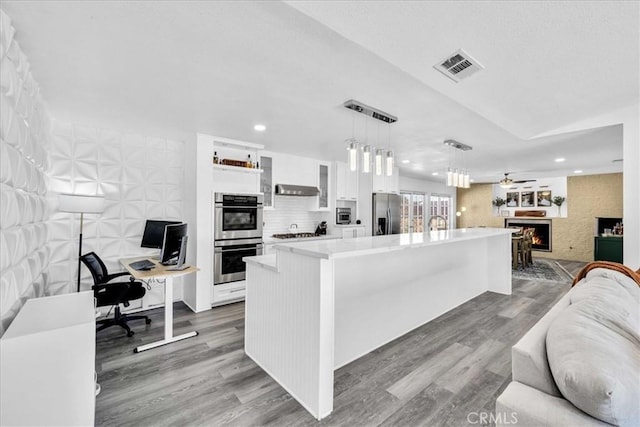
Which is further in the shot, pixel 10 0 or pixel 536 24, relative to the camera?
pixel 536 24

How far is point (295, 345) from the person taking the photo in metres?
2.04

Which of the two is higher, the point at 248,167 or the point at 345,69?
the point at 345,69

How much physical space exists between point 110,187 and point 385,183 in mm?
5164

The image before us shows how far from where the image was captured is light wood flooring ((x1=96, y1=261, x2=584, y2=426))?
6.16 ft

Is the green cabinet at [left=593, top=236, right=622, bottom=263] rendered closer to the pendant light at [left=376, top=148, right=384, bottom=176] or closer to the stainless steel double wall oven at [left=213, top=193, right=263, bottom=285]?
the pendant light at [left=376, top=148, right=384, bottom=176]

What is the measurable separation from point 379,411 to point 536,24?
8.72ft

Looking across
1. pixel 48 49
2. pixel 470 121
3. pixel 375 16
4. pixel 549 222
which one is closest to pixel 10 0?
pixel 48 49

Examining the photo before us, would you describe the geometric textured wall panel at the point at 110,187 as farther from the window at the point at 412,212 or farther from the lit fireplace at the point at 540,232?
the lit fireplace at the point at 540,232

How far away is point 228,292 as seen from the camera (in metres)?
4.15

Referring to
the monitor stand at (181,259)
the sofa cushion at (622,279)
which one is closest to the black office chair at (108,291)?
the monitor stand at (181,259)

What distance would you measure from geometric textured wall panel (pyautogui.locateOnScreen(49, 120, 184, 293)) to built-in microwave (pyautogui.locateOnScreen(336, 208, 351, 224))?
10.0ft

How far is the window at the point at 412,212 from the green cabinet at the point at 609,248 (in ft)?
14.1

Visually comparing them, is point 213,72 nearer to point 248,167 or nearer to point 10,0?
point 10,0

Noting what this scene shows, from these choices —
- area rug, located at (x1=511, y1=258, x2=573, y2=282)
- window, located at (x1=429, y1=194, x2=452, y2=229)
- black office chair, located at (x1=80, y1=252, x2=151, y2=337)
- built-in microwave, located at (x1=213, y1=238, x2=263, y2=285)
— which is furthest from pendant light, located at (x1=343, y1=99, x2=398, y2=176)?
window, located at (x1=429, y1=194, x2=452, y2=229)
